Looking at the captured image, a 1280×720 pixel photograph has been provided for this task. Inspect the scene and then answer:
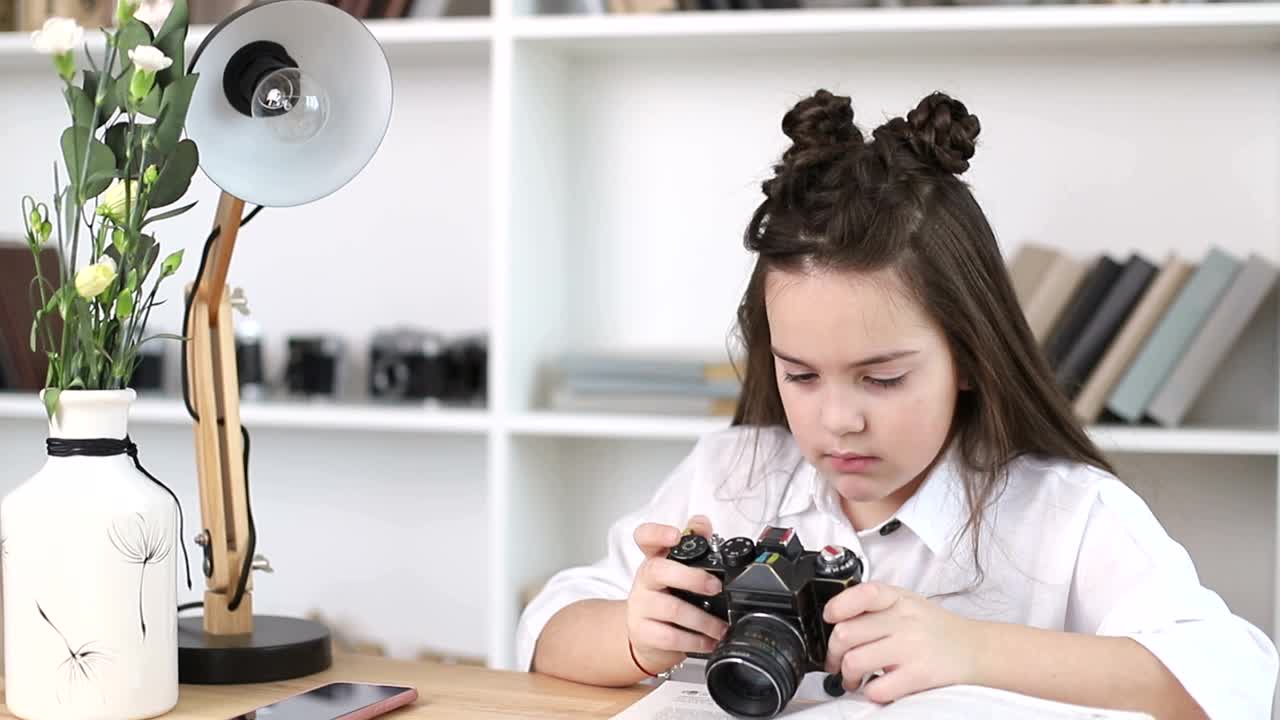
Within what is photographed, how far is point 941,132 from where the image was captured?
3.82 feet

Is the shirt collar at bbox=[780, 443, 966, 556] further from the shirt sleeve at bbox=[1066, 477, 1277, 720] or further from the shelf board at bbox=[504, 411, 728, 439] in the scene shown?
the shelf board at bbox=[504, 411, 728, 439]

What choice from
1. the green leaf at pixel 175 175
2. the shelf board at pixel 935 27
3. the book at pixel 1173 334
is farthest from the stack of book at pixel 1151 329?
the green leaf at pixel 175 175

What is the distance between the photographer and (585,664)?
107 centimetres

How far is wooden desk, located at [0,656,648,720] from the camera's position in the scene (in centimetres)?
94

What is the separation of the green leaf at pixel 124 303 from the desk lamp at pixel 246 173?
12cm

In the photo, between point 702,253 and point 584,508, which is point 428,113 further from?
point 584,508

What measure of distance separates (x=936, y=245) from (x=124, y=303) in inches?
25.5

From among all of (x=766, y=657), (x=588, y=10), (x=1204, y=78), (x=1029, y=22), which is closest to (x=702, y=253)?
(x=588, y=10)

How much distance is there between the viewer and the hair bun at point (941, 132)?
3.82 feet

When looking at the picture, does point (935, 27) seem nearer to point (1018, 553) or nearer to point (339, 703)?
point (1018, 553)

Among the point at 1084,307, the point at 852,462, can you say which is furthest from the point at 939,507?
the point at 1084,307

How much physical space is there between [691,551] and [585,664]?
157 mm

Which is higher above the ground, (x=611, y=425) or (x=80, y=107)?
(x=80, y=107)

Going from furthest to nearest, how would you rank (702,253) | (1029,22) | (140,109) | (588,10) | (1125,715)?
(702,253) → (588,10) → (1029,22) → (140,109) → (1125,715)
